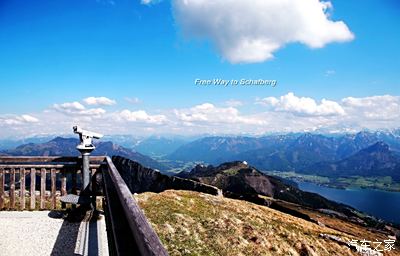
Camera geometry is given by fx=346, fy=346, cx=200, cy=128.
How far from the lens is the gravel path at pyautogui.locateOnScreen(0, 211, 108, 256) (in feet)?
29.0

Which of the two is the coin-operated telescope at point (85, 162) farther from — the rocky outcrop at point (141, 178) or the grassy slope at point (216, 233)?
the rocky outcrop at point (141, 178)

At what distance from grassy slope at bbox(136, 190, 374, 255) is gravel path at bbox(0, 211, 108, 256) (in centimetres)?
379

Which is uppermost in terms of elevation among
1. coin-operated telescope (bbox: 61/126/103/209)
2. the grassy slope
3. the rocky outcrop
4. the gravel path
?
coin-operated telescope (bbox: 61/126/103/209)

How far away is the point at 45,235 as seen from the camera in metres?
9.93

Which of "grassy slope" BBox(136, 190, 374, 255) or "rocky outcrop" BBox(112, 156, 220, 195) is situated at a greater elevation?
"grassy slope" BBox(136, 190, 374, 255)

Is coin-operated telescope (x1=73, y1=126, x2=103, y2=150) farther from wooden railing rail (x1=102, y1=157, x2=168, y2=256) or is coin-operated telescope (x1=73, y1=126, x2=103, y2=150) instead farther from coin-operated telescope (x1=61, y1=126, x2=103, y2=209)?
wooden railing rail (x1=102, y1=157, x2=168, y2=256)

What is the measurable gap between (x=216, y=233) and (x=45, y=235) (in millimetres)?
8493

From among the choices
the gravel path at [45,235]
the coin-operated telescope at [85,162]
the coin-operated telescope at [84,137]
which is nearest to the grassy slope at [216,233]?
the coin-operated telescope at [85,162]

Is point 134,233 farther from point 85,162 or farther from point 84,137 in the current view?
point 85,162

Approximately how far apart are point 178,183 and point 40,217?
78.8 m

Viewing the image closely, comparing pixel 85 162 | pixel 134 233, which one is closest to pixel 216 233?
pixel 85 162

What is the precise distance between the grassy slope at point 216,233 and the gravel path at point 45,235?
3795mm

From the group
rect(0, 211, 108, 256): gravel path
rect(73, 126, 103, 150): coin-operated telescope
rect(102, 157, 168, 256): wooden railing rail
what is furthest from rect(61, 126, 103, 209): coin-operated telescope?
rect(102, 157, 168, 256): wooden railing rail

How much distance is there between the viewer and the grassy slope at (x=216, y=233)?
14315 millimetres
